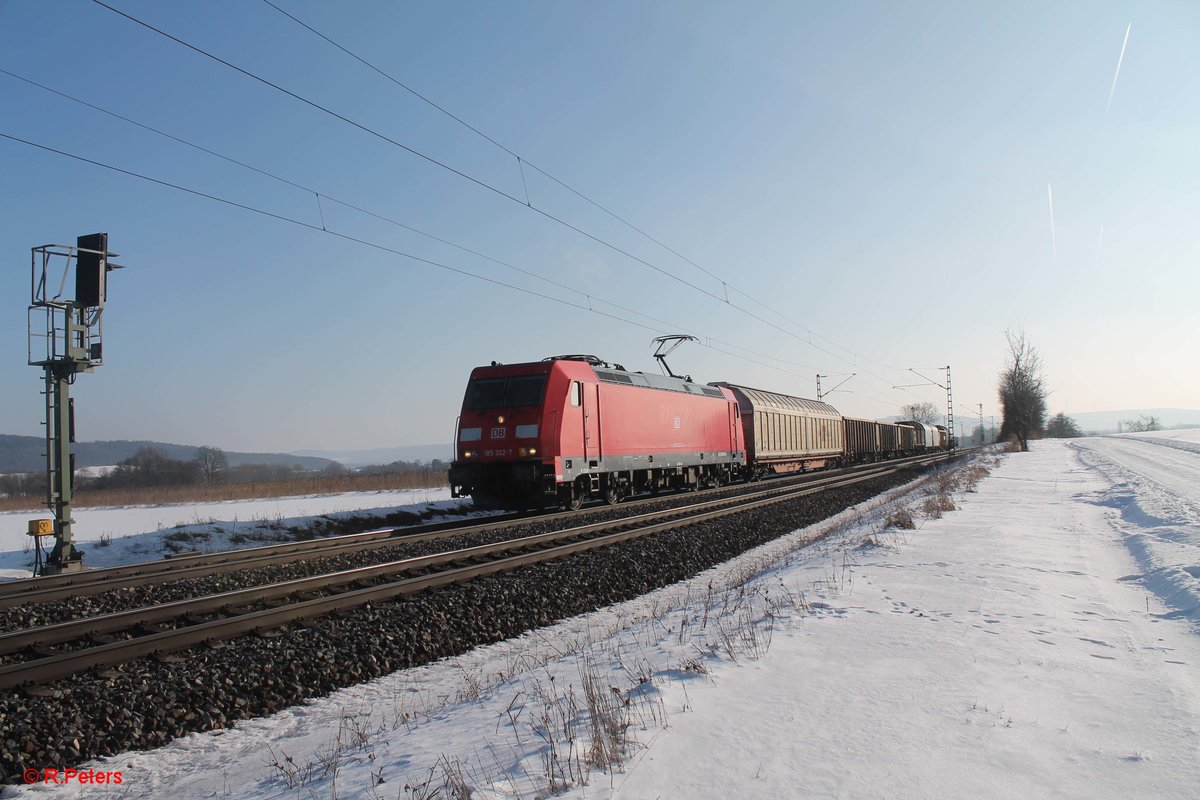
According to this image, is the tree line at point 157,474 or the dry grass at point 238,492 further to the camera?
the tree line at point 157,474

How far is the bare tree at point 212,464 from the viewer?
6306 cm

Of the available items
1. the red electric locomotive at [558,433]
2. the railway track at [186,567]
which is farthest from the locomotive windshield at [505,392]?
the railway track at [186,567]

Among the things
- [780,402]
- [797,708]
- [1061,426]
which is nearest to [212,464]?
[780,402]

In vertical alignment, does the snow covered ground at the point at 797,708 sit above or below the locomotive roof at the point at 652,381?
below

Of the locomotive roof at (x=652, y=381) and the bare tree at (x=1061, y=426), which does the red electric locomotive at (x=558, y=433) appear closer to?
the locomotive roof at (x=652, y=381)

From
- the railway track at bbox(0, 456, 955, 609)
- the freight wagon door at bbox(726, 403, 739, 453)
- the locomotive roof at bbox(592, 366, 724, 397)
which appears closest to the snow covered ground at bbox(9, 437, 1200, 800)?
the railway track at bbox(0, 456, 955, 609)

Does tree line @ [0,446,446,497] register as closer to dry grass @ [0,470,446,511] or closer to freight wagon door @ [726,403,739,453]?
dry grass @ [0,470,446,511]

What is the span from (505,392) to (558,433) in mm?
1783

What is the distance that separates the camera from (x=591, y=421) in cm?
1756

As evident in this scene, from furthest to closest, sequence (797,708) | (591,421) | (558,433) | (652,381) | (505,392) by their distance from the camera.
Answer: (652,381) → (591,421) → (505,392) → (558,433) → (797,708)

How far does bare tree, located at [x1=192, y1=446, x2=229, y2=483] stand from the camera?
207 feet

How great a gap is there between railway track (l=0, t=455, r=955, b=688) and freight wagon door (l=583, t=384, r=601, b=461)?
18.0 feet

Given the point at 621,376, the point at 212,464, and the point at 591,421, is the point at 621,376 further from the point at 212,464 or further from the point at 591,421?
the point at 212,464

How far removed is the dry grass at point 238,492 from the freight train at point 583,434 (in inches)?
585
